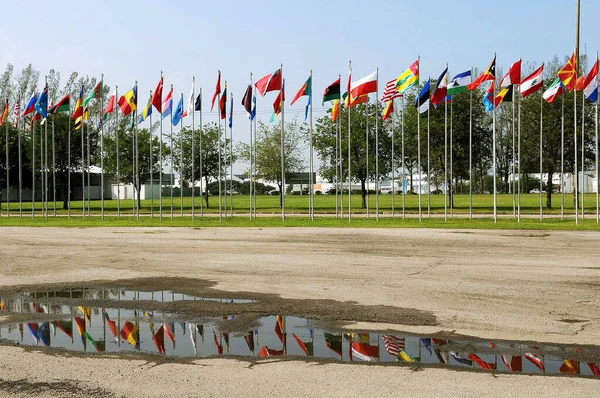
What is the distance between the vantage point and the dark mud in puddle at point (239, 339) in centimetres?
794

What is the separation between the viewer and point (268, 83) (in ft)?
111

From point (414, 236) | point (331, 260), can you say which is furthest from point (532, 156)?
point (331, 260)

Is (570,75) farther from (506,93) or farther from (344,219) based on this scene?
(344,219)

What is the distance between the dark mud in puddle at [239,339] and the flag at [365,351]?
1 cm

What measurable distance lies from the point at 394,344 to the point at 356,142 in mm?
42732

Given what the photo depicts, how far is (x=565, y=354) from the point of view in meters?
8.09

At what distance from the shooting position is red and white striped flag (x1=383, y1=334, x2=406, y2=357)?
8351 millimetres

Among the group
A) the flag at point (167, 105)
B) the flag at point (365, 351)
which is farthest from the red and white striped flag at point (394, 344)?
the flag at point (167, 105)

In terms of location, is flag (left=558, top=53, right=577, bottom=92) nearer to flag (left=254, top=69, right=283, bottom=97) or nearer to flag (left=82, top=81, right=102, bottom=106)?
flag (left=254, top=69, right=283, bottom=97)

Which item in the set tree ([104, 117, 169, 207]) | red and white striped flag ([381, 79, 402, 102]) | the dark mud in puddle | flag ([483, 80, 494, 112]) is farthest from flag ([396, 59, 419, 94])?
tree ([104, 117, 169, 207])

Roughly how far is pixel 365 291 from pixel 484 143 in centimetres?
4347

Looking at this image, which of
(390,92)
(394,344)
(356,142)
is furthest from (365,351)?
(356,142)

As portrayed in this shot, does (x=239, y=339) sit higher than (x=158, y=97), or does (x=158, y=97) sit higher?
(x=158, y=97)

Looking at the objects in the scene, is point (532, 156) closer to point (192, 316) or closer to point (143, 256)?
point (143, 256)
